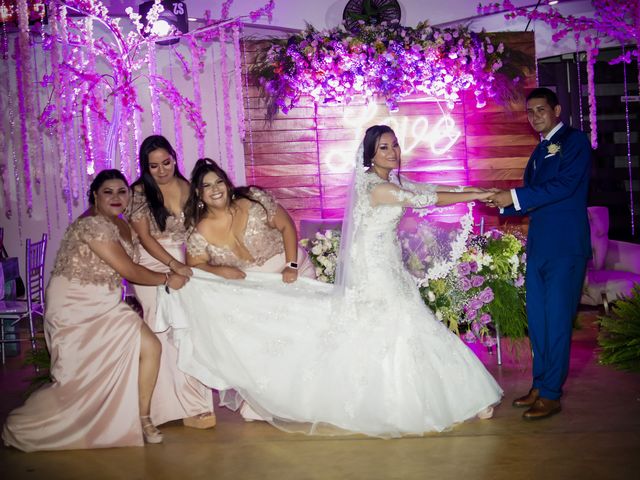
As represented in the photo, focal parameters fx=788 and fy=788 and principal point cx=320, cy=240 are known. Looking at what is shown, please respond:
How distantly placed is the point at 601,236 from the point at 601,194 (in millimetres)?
3920

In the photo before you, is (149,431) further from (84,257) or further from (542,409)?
(542,409)

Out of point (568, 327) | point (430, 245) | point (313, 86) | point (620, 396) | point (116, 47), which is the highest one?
point (116, 47)

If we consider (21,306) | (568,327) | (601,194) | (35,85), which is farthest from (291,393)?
(601,194)

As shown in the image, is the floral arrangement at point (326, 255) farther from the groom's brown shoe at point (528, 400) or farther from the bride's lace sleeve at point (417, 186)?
the groom's brown shoe at point (528, 400)

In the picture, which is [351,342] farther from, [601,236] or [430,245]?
[601,236]

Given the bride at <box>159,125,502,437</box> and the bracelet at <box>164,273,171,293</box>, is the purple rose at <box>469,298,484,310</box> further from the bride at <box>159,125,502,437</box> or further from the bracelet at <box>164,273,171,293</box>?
the bracelet at <box>164,273,171,293</box>

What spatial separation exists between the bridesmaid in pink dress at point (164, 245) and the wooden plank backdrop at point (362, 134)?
4612 mm

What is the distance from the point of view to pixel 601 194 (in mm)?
11852

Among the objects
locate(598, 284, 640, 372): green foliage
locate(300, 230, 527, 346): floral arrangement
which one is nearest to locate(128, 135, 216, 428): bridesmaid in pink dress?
locate(300, 230, 527, 346): floral arrangement

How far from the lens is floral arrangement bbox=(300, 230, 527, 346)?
18.9ft

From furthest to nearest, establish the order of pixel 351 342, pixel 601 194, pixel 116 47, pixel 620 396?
1. pixel 601 194
2. pixel 116 47
3. pixel 620 396
4. pixel 351 342

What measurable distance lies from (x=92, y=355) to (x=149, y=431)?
562 millimetres

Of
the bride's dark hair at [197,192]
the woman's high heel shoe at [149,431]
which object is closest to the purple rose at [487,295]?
the bride's dark hair at [197,192]

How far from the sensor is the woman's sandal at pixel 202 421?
4.93 m
